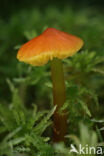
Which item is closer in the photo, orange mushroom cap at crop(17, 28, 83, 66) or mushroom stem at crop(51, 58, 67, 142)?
orange mushroom cap at crop(17, 28, 83, 66)

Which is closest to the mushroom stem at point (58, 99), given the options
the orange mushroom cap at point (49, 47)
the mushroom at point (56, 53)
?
the mushroom at point (56, 53)

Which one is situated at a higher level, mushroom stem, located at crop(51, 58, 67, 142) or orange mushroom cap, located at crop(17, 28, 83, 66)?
orange mushroom cap, located at crop(17, 28, 83, 66)

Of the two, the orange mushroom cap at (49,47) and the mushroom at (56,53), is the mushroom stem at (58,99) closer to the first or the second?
the mushroom at (56,53)

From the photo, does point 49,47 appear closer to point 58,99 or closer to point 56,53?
point 56,53

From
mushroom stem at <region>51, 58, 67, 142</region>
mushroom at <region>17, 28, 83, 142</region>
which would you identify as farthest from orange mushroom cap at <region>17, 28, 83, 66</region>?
mushroom stem at <region>51, 58, 67, 142</region>

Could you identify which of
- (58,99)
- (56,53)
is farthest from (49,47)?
(58,99)

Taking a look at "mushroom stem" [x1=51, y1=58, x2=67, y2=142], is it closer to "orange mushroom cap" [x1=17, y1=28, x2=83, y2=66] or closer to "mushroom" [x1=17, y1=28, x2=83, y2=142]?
"mushroom" [x1=17, y1=28, x2=83, y2=142]

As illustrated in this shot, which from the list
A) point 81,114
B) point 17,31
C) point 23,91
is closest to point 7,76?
point 23,91
